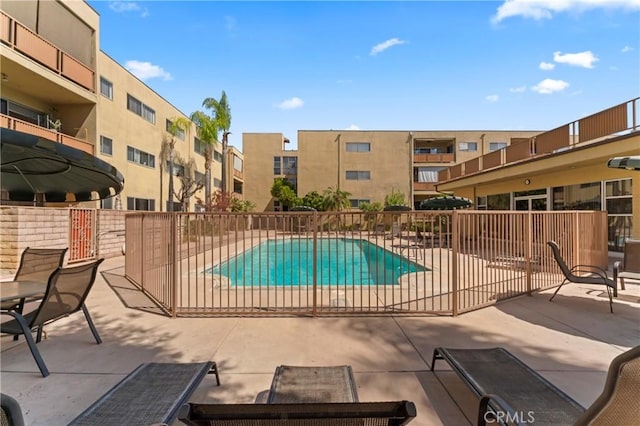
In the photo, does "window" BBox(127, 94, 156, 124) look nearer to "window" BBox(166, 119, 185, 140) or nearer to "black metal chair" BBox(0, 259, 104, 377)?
"window" BBox(166, 119, 185, 140)

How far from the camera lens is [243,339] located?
4363mm

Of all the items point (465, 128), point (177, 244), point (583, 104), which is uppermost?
point (465, 128)

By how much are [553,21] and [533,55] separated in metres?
1.67

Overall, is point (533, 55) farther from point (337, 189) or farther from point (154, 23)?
point (337, 189)

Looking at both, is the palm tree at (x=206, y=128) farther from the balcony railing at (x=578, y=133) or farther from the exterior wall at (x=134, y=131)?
the balcony railing at (x=578, y=133)

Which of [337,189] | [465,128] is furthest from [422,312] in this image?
[465,128]

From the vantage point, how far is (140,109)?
64.8ft

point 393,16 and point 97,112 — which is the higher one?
point 393,16

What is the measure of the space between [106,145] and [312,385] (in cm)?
1840

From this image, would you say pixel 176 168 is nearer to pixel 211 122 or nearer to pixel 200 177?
pixel 200 177

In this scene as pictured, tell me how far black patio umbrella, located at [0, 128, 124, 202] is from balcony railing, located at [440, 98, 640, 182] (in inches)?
480

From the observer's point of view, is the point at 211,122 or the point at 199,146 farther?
the point at 199,146

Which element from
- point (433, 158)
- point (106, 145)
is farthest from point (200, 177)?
point (433, 158)

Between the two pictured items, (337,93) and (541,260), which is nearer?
(541,260)
